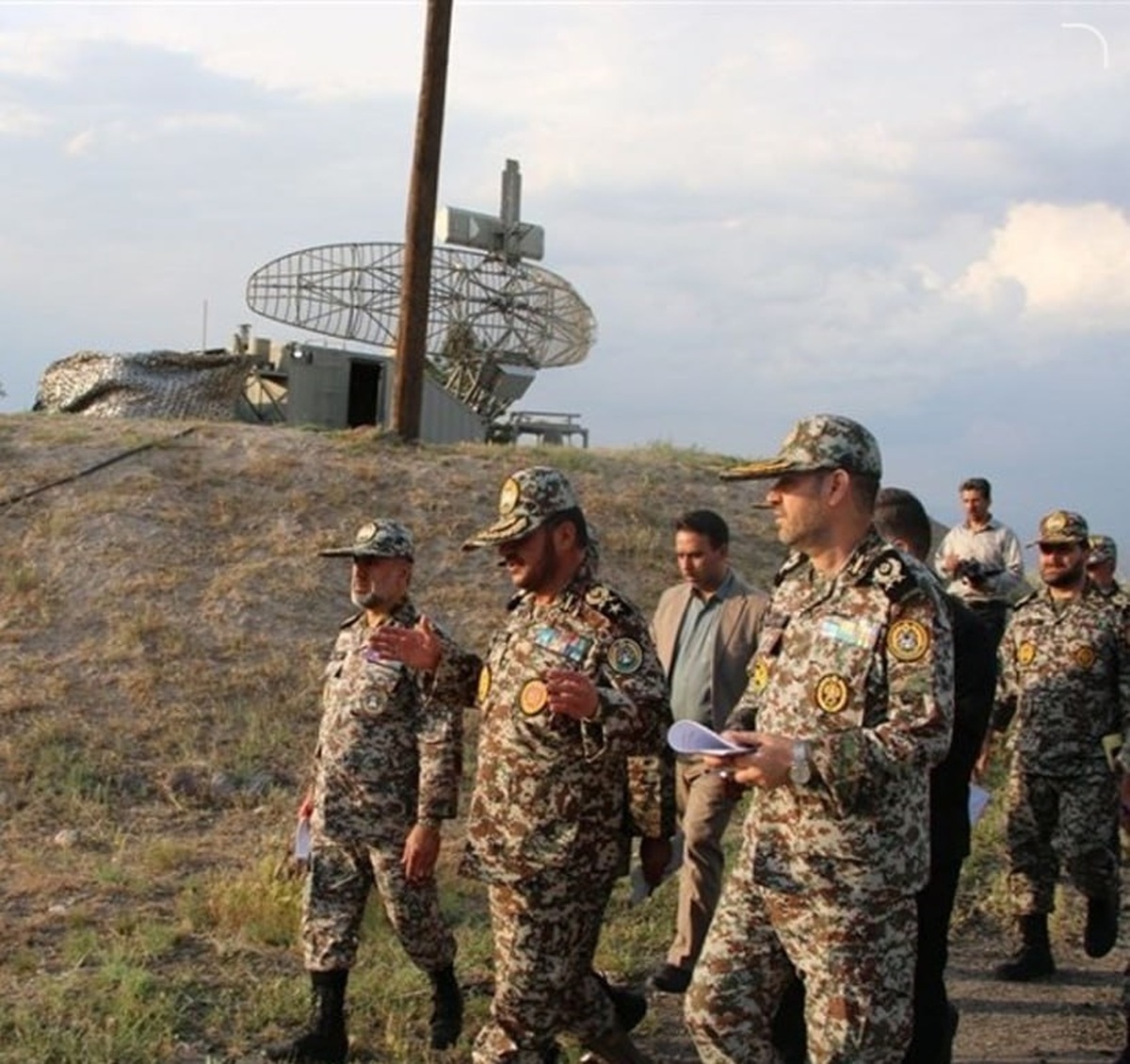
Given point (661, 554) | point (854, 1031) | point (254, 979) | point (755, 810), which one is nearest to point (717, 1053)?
point (854, 1031)

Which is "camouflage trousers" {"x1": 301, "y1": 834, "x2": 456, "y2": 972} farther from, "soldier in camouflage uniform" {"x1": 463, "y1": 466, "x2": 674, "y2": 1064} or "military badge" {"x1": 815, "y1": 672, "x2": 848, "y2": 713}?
"military badge" {"x1": 815, "y1": 672, "x2": 848, "y2": 713}

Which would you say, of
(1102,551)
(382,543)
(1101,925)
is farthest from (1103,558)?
(382,543)

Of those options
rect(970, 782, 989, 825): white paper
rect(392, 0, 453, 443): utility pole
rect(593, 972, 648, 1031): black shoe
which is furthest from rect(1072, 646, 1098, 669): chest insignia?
rect(392, 0, 453, 443): utility pole

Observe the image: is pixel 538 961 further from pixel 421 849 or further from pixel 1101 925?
pixel 1101 925

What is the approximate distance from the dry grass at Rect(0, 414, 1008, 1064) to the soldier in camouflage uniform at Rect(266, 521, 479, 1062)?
0.33 metres

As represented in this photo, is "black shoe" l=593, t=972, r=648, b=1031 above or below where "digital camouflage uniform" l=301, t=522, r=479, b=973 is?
below

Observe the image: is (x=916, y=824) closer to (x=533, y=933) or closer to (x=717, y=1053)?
(x=717, y=1053)

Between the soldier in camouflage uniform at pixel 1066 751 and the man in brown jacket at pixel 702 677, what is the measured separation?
4.16ft

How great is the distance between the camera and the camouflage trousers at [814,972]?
11.4ft

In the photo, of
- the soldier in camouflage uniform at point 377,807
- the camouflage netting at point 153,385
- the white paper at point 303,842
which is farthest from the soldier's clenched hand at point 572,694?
the camouflage netting at point 153,385

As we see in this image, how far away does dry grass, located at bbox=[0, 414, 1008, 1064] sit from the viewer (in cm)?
572

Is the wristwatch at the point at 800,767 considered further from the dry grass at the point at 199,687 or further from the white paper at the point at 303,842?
the white paper at the point at 303,842

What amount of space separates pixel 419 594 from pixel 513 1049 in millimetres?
9711

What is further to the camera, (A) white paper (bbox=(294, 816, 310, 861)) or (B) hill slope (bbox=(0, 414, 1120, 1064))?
(B) hill slope (bbox=(0, 414, 1120, 1064))
